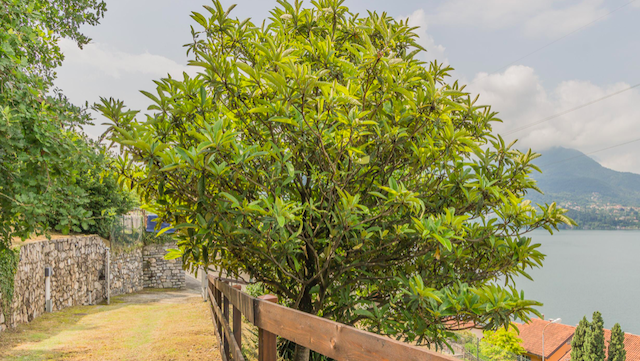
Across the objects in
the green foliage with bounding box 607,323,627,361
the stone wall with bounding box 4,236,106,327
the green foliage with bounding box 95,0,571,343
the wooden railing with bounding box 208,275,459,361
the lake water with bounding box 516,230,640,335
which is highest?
the green foliage with bounding box 95,0,571,343

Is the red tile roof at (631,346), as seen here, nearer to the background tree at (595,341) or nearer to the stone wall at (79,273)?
the background tree at (595,341)

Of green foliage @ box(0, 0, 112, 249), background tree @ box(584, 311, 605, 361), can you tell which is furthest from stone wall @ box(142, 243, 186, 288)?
background tree @ box(584, 311, 605, 361)

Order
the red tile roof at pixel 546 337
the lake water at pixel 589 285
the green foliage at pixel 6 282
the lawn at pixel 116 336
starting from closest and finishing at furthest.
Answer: the lawn at pixel 116 336
the green foliage at pixel 6 282
the red tile roof at pixel 546 337
the lake water at pixel 589 285

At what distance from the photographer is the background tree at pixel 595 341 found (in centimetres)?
3022

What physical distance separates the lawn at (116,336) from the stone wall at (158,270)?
520 centimetres

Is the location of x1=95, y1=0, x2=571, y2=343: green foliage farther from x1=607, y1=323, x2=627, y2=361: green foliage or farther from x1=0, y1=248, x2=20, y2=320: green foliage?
x1=607, y1=323, x2=627, y2=361: green foliage

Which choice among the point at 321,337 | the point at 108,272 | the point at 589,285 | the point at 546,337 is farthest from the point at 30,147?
the point at 589,285

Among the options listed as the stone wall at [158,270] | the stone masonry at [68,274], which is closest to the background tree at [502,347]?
the stone wall at [158,270]

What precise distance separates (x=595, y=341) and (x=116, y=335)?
37321 millimetres

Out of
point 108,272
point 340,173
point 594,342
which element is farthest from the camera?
point 594,342

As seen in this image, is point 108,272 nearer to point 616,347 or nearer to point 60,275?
point 60,275

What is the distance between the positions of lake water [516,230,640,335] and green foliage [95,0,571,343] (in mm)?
92991

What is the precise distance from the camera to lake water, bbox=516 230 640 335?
348 ft

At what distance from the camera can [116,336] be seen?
7.42 metres
